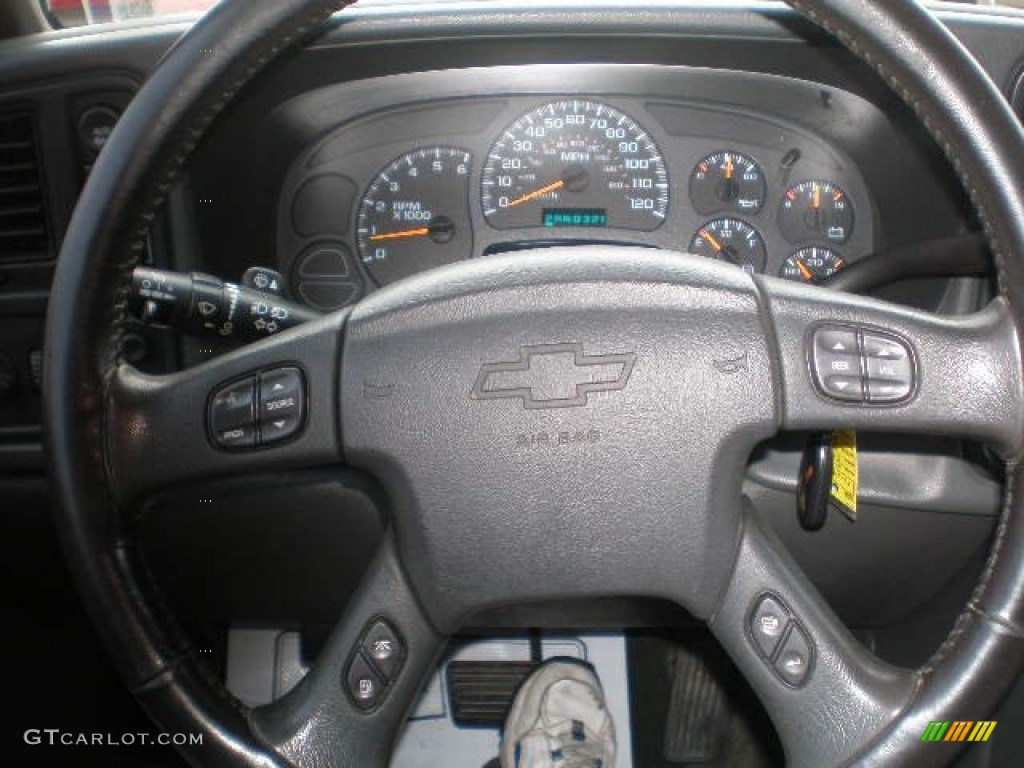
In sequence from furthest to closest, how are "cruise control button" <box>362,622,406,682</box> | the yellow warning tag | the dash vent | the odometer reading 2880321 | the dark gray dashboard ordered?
the odometer reading 2880321
the dash vent
the dark gray dashboard
the yellow warning tag
"cruise control button" <box>362,622,406,682</box>

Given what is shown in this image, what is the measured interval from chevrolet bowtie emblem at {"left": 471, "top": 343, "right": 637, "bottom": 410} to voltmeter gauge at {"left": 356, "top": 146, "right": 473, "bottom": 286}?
0.93 metres

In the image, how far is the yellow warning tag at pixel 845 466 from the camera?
1269 millimetres

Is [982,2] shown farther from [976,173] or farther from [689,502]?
[689,502]

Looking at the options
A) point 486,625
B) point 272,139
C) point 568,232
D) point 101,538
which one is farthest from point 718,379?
point 272,139

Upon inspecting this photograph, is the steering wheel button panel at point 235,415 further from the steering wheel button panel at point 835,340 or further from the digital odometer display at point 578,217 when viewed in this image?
the digital odometer display at point 578,217

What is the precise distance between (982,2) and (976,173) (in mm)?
993

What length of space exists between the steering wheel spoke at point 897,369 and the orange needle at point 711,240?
0.91 metres

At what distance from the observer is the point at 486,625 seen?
173 centimetres

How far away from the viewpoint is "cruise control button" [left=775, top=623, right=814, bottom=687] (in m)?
1.01

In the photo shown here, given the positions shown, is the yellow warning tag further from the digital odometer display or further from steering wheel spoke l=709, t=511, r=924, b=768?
the digital odometer display

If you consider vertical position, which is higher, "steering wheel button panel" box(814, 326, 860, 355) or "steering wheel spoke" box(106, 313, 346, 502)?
"steering wheel button panel" box(814, 326, 860, 355)

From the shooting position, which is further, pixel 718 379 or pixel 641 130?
pixel 641 130

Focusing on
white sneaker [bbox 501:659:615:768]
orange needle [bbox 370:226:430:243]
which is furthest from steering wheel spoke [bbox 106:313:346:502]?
orange needle [bbox 370:226:430:243]

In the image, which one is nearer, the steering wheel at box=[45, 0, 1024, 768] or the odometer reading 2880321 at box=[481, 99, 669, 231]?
the steering wheel at box=[45, 0, 1024, 768]
